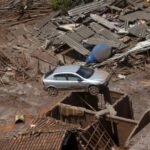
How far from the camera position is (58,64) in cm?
3369

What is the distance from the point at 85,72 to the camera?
29984 millimetres

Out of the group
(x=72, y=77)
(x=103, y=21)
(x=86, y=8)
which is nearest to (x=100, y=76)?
(x=72, y=77)

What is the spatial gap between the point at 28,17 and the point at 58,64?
7.50 meters

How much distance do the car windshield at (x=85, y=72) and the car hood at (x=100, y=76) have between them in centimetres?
21

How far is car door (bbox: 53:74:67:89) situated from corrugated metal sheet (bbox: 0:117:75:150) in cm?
704

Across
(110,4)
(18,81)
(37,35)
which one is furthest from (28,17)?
(18,81)

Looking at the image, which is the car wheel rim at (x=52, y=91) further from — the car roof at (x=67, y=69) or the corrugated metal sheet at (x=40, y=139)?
the corrugated metal sheet at (x=40, y=139)

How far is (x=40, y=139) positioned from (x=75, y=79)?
7883 millimetres

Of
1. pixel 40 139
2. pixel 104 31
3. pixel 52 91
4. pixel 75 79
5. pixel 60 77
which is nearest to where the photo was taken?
pixel 40 139

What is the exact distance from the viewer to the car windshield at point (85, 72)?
2970 cm

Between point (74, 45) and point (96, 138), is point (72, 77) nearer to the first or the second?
point (74, 45)

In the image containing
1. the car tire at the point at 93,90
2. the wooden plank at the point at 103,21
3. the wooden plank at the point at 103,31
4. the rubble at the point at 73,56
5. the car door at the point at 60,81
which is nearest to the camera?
the rubble at the point at 73,56

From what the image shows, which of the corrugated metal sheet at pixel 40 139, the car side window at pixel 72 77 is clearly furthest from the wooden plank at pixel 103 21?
the corrugated metal sheet at pixel 40 139

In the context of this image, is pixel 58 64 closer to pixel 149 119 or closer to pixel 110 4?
pixel 110 4
